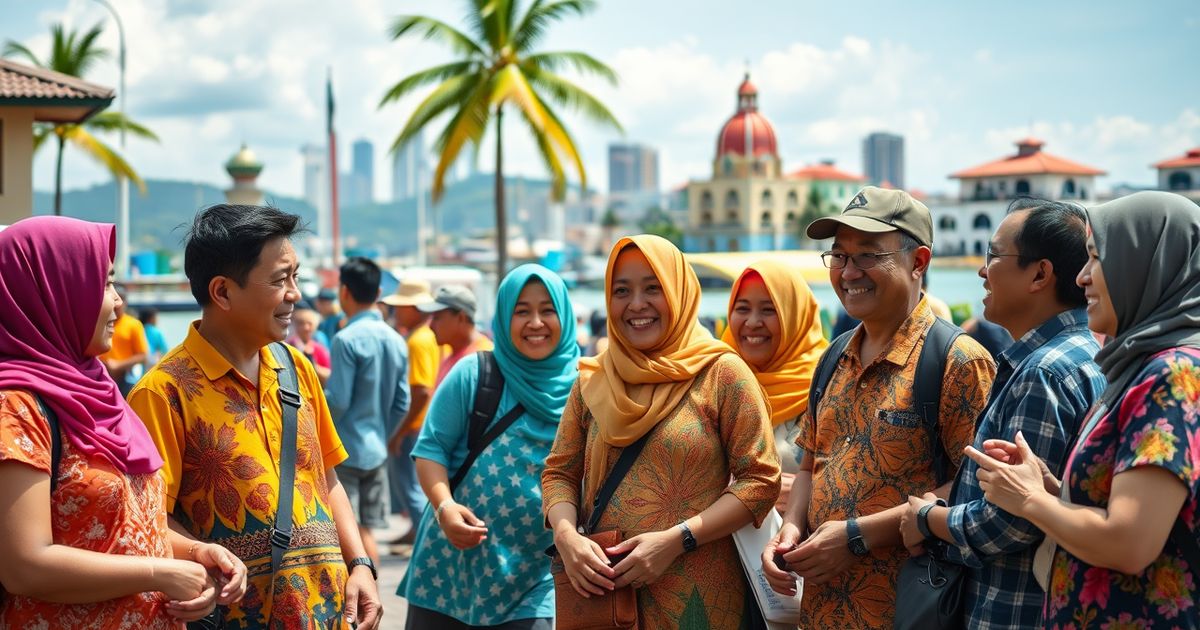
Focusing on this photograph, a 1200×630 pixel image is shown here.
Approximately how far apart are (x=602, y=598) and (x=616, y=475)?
368 millimetres

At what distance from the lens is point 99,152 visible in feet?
101

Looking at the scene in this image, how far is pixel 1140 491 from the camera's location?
2.36 meters

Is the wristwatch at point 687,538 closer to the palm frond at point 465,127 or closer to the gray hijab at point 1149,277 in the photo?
the gray hijab at point 1149,277

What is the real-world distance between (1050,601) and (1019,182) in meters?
118

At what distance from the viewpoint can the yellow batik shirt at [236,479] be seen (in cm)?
→ 304

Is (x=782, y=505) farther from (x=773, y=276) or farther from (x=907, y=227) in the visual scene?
(x=907, y=227)

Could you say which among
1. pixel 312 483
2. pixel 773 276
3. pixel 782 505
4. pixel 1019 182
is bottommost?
pixel 782 505

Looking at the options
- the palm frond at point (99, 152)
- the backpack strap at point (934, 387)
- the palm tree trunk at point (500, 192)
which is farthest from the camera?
the palm frond at point (99, 152)

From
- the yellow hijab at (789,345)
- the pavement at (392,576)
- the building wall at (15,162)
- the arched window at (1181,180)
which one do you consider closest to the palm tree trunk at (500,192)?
the building wall at (15,162)

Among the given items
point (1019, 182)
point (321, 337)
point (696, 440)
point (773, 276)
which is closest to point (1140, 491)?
point (696, 440)

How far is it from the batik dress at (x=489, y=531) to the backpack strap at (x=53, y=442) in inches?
76.3

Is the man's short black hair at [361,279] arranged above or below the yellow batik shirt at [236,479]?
above

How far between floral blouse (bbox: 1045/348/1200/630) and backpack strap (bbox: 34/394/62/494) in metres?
2.20

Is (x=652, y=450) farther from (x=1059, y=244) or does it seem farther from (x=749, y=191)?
(x=749, y=191)
